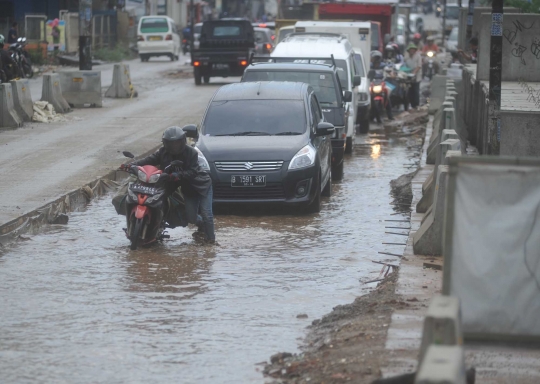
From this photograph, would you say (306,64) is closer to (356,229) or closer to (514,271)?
(356,229)

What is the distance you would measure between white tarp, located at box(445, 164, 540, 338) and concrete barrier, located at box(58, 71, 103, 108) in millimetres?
21373

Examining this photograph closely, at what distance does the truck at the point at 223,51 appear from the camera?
35094 millimetres

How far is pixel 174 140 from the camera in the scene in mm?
10773

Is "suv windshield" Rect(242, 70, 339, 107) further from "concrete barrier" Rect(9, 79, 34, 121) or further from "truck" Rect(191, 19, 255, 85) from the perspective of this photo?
"truck" Rect(191, 19, 255, 85)

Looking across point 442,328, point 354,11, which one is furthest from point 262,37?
point 442,328

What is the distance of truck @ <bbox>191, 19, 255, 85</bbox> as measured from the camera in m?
35.1

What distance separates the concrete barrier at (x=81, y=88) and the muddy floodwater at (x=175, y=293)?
509 inches

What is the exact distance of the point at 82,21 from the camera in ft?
90.3

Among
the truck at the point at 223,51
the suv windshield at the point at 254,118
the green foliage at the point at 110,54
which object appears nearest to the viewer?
the suv windshield at the point at 254,118

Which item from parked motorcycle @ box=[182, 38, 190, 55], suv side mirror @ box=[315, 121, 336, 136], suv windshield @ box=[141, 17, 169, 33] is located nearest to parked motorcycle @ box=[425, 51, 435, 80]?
suv windshield @ box=[141, 17, 169, 33]

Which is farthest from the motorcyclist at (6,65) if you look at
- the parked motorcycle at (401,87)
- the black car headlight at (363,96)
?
the parked motorcycle at (401,87)

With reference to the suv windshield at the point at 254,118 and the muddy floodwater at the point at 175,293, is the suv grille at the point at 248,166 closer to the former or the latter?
the muddy floodwater at the point at 175,293

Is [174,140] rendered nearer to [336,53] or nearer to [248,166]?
[248,166]

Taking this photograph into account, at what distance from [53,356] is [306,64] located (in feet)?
35.0
